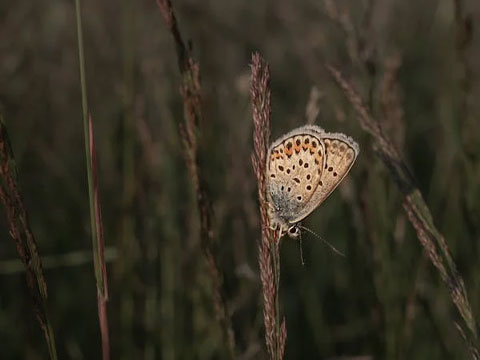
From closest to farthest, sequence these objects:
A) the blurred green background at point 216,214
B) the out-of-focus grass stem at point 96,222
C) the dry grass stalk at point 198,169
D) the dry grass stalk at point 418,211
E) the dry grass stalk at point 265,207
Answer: the dry grass stalk at point 265,207, the out-of-focus grass stem at point 96,222, the dry grass stalk at point 418,211, the dry grass stalk at point 198,169, the blurred green background at point 216,214

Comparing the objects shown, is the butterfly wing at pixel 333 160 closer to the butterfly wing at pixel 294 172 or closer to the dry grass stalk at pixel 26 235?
the butterfly wing at pixel 294 172

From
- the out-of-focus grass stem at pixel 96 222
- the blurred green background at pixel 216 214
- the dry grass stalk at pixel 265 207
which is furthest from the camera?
the blurred green background at pixel 216 214

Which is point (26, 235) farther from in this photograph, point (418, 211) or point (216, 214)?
point (216, 214)

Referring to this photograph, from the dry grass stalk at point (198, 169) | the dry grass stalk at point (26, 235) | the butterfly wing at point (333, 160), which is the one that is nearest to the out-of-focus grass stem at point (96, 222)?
the dry grass stalk at point (26, 235)

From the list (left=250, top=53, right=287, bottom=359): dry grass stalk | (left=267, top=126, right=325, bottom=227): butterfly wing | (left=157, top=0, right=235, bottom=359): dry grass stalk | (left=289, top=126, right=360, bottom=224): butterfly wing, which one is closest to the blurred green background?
(left=157, top=0, right=235, bottom=359): dry grass stalk

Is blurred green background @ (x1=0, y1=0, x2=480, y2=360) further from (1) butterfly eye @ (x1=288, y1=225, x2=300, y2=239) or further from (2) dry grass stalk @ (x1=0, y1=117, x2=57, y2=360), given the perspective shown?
(2) dry grass stalk @ (x1=0, y1=117, x2=57, y2=360)

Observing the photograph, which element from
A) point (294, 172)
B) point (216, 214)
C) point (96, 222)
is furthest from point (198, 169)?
point (216, 214)
